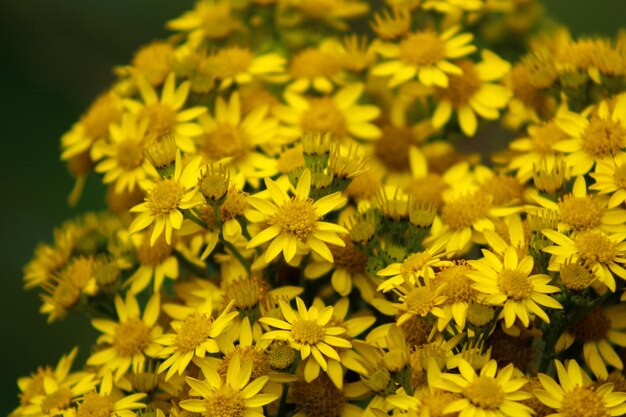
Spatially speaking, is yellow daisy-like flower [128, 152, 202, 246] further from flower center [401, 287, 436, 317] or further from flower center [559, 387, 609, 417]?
flower center [559, 387, 609, 417]

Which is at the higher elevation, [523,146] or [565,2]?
[523,146]

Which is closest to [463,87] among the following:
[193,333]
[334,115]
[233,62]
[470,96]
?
[470,96]

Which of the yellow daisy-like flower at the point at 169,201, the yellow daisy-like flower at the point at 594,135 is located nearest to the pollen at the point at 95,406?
the yellow daisy-like flower at the point at 169,201

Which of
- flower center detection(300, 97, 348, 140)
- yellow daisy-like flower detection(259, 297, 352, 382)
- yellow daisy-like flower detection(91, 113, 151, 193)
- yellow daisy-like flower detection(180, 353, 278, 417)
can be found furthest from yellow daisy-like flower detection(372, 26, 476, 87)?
yellow daisy-like flower detection(180, 353, 278, 417)

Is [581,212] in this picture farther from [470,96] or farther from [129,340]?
[129,340]

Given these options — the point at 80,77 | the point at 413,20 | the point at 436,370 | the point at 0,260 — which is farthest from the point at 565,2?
the point at 436,370

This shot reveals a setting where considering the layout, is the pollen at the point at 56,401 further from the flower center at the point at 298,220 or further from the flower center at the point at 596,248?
the flower center at the point at 596,248

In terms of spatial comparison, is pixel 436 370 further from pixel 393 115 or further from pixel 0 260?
pixel 0 260
